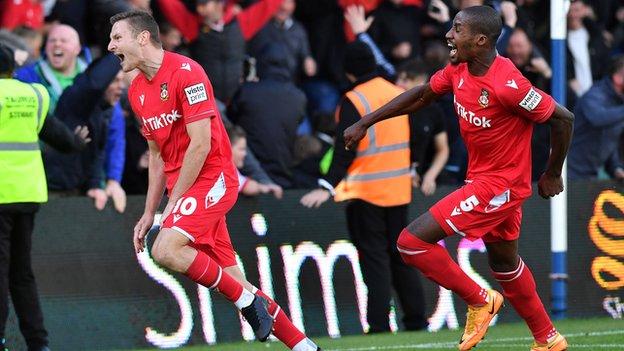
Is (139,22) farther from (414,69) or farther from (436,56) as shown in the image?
(436,56)

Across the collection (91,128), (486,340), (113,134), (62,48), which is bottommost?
(486,340)

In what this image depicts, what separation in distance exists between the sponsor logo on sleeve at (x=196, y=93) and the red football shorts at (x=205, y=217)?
1.72 ft

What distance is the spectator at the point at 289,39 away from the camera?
14.7m

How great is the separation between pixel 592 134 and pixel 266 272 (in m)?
3.87

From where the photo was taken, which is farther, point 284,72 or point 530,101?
point 284,72

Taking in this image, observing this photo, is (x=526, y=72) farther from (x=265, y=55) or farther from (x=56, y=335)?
(x=56, y=335)

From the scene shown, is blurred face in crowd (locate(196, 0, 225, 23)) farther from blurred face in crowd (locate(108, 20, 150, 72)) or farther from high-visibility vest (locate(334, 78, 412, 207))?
blurred face in crowd (locate(108, 20, 150, 72))

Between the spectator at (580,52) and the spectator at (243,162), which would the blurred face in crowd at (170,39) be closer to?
the spectator at (243,162)

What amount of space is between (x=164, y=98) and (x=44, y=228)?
3.09 meters

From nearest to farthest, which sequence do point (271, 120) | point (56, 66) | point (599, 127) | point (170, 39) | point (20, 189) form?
1. point (20, 189)
2. point (56, 66)
3. point (271, 120)
4. point (170, 39)
5. point (599, 127)

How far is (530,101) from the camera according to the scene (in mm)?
8500

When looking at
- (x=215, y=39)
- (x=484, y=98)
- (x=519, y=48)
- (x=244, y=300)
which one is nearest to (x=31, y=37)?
(x=215, y=39)

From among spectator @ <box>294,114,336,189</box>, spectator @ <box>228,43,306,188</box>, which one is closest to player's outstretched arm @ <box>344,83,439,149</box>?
spectator @ <box>228,43,306,188</box>

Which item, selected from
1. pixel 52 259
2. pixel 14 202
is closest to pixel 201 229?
pixel 14 202
